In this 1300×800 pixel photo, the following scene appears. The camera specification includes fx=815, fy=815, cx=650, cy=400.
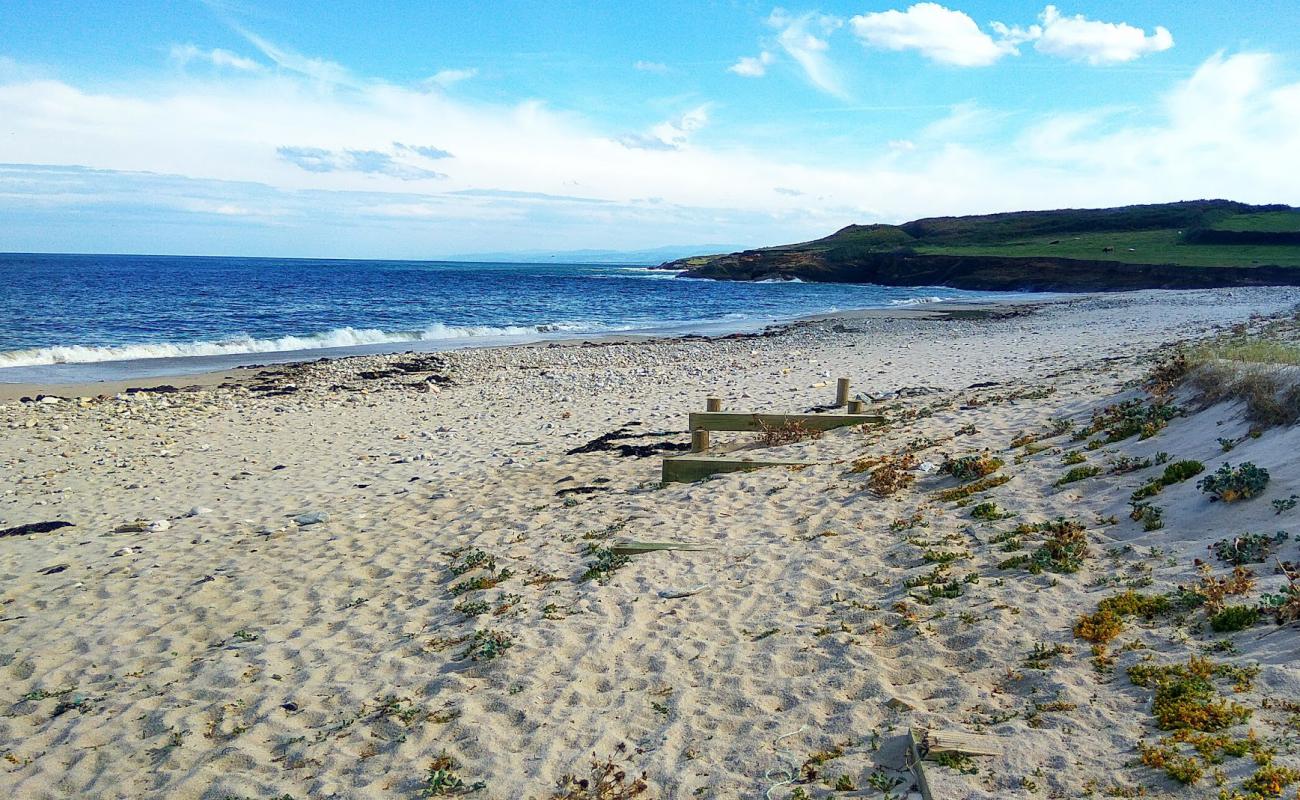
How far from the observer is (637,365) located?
23.7 meters

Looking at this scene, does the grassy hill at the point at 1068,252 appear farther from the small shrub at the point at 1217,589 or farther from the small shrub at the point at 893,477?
the small shrub at the point at 1217,589

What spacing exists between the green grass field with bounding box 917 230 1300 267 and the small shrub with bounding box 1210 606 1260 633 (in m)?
64.1

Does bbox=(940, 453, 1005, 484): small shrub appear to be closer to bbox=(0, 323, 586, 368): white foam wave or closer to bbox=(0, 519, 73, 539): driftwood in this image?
bbox=(0, 519, 73, 539): driftwood

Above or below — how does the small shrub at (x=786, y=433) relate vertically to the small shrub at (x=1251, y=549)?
below

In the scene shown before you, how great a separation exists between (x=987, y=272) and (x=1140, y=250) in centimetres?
1248

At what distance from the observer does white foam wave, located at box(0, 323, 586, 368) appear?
2686 cm

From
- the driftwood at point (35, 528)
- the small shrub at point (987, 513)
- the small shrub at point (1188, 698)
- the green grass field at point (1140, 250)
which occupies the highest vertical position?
the green grass field at point (1140, 250)

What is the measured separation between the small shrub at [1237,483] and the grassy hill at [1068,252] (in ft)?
192

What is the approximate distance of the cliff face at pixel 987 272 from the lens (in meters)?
56.0

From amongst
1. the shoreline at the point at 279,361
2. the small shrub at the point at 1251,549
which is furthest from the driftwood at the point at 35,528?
the small shrub at the point at 1251,549

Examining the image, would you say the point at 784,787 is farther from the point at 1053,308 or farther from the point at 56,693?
the point at 1053,308

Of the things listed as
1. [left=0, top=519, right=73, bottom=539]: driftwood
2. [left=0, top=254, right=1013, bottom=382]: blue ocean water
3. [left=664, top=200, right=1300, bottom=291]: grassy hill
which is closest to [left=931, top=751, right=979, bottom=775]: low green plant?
[left=0, top=519, right=73, bottom=539]: driftwood

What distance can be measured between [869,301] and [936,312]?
50.7 feet

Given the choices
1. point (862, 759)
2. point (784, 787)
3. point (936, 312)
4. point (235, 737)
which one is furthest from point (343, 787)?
point (936, 312)
